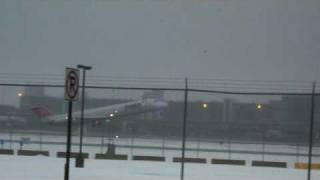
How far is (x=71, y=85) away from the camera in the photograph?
14.9 m

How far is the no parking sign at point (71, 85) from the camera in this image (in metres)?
14.7

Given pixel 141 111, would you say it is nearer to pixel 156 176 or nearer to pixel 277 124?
pixel 277 124

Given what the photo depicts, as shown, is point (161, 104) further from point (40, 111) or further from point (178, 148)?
point (178, 148)

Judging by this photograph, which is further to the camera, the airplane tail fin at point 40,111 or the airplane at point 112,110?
the airplane at point 112,110

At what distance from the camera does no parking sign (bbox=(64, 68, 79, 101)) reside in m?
14.7

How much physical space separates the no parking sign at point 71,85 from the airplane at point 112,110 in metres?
46.8

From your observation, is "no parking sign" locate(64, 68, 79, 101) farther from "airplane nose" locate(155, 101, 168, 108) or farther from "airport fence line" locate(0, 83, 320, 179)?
"airplane nose" locate(155, 101, 168, 108)

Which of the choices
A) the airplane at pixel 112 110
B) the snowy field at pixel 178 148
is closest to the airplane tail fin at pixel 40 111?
the airplane at pixel 112 110

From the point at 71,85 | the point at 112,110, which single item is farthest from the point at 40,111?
the point at 71,85

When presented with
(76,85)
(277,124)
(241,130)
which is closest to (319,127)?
(277,124)

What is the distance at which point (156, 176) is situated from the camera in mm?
23750

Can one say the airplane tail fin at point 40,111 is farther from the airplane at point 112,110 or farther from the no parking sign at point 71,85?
the no parking sign at point 71,85

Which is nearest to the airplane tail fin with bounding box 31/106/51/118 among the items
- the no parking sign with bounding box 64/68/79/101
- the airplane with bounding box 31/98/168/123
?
the airplane with bounding box 31/98/168/123

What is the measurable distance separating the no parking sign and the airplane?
46807mm
